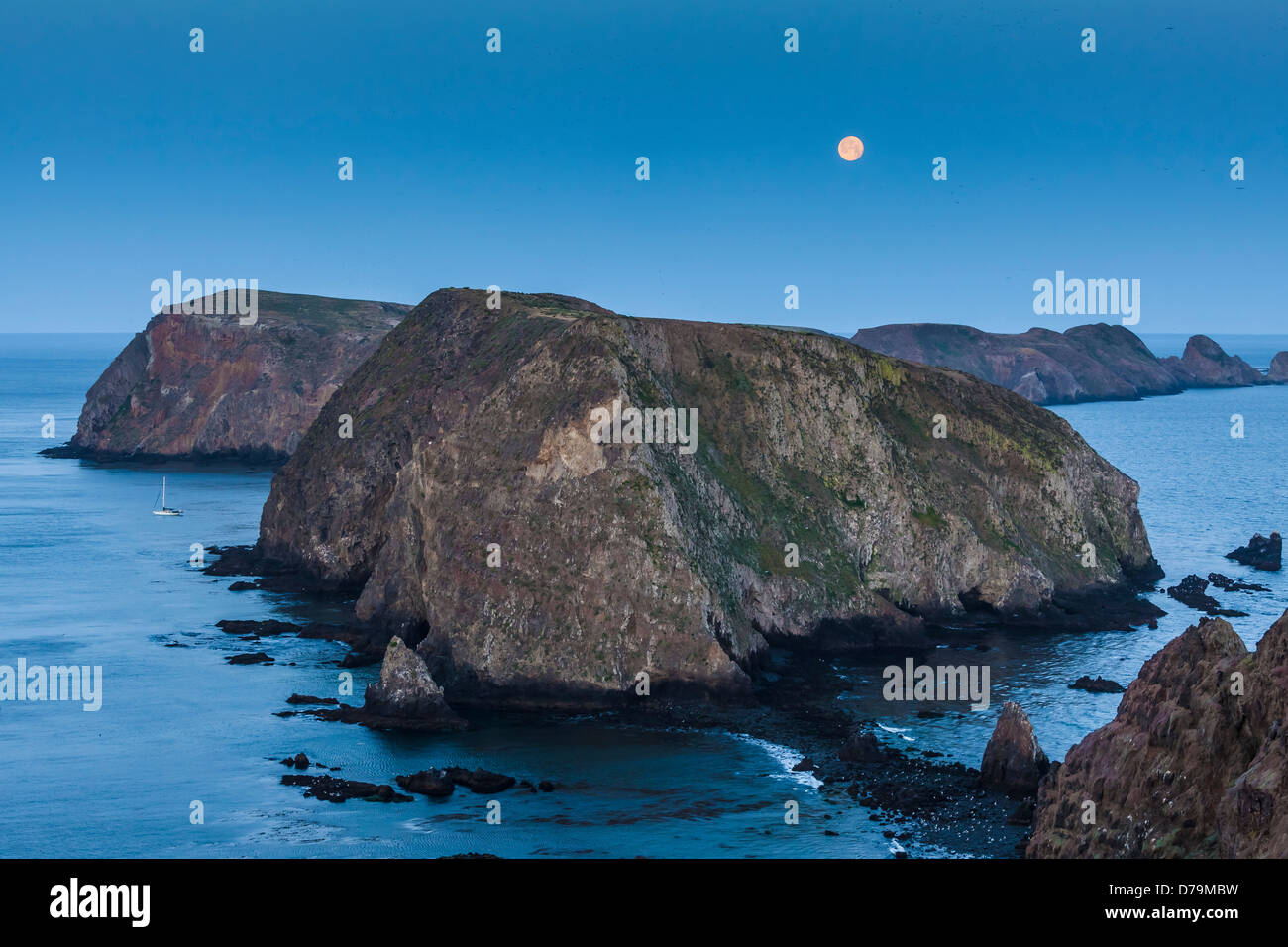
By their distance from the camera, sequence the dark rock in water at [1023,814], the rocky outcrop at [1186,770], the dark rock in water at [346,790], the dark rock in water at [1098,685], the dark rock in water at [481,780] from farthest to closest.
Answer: the dark rock in water at [1098,685] → the dark rock in water at [481,780] → the dark rock in water at [346,790] → the dark rock in water at [1023,814] → the rocky outcrop at [1186,770]

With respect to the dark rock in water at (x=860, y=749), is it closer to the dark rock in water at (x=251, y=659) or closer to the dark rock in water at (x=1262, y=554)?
the dark rock in water at (x=251, y=659)

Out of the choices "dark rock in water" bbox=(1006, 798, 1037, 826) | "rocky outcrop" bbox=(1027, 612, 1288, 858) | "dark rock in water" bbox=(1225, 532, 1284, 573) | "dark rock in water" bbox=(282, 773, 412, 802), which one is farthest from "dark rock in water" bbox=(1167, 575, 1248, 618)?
"dark rock in water" bbox=(282, 773, 412, 802)

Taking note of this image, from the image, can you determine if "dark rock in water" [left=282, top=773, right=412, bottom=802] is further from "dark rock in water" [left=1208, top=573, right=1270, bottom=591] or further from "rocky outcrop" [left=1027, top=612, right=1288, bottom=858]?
"dark rock in water" [left=1208, top=573, right=1270, bottom=591]

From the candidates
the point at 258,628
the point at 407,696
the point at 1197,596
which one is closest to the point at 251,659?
the point at 258,628

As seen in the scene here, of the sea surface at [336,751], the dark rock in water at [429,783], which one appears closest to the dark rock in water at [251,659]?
the sea surface at [336,751]

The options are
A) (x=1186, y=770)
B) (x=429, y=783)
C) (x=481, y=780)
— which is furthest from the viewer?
(x=481, y=780)

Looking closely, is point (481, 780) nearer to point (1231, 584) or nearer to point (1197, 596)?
point (1197, 596)
